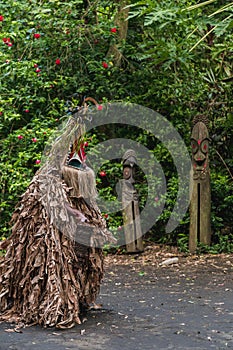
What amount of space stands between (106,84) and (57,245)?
533cm

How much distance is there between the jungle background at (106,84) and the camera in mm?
9258

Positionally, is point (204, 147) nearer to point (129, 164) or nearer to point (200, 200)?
point (200, 200)

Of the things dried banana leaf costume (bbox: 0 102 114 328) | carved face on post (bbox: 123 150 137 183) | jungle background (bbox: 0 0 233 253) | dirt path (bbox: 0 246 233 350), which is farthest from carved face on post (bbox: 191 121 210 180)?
dried banana leaf costume (bbox: 0 102 114 328)

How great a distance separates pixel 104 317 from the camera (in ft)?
16.7

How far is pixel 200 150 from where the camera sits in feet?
29.1

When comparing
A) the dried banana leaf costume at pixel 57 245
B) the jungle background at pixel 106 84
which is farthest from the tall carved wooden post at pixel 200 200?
the dried banana leaf costume at pixel 57 245

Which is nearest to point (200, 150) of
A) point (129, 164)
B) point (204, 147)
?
point (204, 147)

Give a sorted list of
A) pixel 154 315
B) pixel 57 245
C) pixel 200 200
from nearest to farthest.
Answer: pixel 57 245, pixel 154 315, pixel 200 200

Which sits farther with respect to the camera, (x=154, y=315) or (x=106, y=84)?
(x=106, y=84)

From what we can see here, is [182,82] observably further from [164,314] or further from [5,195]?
[164,314]

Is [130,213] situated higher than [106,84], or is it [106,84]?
[106,84]

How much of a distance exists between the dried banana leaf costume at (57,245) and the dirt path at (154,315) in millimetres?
186

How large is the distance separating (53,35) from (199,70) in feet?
7.86

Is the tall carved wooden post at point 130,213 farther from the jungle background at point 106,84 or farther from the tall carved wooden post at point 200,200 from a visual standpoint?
the tall carved wooden post at point 200,200
